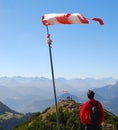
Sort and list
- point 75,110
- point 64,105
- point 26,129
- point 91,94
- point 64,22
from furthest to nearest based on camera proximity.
Result: point 64,105
point 75,110
point 26,129
point 64,22
point 91,94

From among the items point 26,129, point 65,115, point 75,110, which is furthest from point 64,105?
point 26,129

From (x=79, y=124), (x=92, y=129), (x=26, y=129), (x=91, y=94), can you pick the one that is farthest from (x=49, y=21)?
(x=26, y=129)

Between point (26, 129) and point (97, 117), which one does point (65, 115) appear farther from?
point (97, 117)

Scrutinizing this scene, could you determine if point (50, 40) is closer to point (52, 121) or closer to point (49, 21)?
point (49, 21)

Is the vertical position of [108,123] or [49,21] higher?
[49,21]

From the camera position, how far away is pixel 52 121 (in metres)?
36.2

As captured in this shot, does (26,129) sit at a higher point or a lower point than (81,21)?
lower

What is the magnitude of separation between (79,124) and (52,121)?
181 inches

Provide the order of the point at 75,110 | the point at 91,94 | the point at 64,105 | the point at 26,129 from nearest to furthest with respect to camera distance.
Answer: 1. the point at 91,94
2. the point at 26,129
3. the point at 75,110
4. the point at 64,105

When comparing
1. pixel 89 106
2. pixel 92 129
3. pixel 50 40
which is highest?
pixel 50 40

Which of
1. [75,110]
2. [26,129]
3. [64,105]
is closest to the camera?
[26,129]

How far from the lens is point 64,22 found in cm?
1720

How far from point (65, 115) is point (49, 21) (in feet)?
68.0

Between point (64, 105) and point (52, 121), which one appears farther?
point (64, 105)
